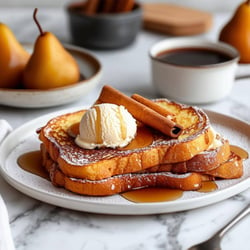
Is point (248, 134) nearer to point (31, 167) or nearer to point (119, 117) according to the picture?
point (119, 117)

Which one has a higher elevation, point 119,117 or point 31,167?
point 119,117

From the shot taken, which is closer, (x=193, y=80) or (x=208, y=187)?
(x=208, y=187)

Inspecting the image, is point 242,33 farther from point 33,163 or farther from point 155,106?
point 33,163

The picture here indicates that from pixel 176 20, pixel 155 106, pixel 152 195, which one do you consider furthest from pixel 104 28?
pixel 152 195

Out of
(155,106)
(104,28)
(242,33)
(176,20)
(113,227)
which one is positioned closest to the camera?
(113,227)

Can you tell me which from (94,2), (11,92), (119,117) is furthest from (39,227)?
(94,2)

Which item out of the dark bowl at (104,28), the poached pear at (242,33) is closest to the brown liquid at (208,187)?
the poached pear at (242,33)
